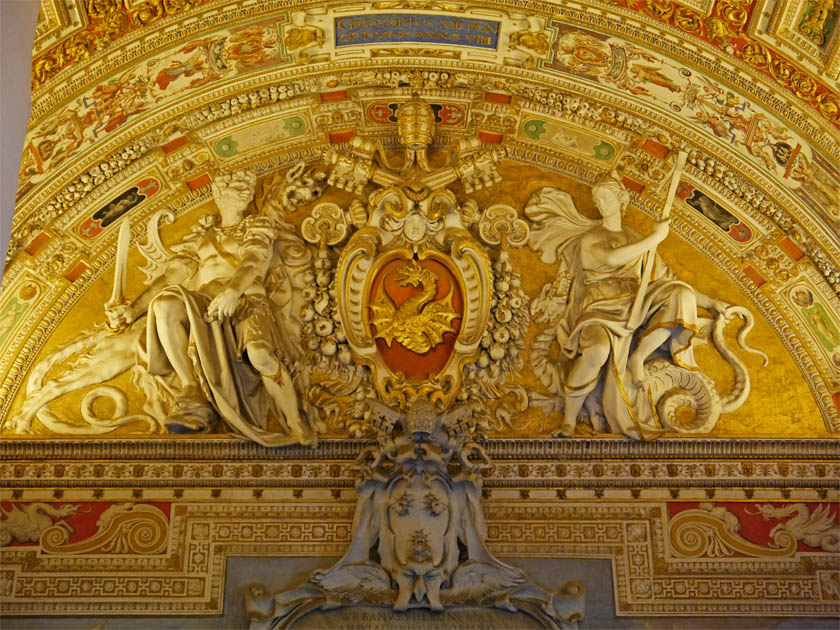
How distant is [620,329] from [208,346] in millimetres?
3243

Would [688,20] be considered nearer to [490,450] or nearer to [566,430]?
[566,430]

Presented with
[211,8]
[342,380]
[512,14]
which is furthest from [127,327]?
[512,14]

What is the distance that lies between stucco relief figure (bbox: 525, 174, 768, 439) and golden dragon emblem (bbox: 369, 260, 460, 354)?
2.50 ft

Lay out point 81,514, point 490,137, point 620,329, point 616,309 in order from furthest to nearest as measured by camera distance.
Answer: point 490,137 → point 616,309 → point 620,329 → point 81,514

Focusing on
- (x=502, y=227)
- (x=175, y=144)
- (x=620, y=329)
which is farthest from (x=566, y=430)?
(x=175, y=144)

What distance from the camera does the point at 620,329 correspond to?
9922 mm

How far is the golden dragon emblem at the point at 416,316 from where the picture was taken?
10141mm

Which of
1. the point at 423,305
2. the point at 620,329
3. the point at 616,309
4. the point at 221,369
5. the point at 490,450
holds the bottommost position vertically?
the point at 490,450

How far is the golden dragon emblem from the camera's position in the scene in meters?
10.1

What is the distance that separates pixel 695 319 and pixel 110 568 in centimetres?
493

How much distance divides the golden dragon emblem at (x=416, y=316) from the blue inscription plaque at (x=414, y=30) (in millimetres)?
1929

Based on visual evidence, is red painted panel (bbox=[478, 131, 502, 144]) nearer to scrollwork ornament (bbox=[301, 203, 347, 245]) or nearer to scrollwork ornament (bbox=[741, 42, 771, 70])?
scrollwork ornament (bbox=[301, 203, 347, 245])

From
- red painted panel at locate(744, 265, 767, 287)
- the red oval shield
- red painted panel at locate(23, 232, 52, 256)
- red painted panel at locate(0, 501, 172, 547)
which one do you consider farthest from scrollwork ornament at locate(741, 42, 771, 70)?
red painted panel at locate(23, 232, 52, 256)

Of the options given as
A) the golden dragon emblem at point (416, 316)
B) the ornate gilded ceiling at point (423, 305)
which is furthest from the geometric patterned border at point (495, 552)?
the golden dragon emblem at point (416, 316)
